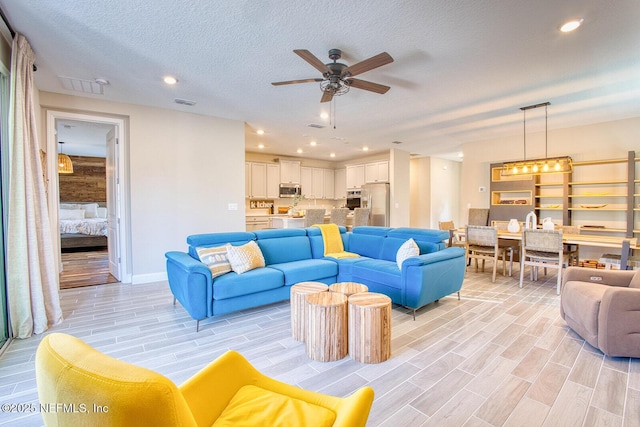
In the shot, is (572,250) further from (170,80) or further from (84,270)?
(84,270)

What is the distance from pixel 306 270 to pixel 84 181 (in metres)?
8.88

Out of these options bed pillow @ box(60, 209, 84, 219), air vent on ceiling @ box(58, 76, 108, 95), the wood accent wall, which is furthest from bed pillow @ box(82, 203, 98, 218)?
air vent on ceiling @ box(58, 76, 108, 95)

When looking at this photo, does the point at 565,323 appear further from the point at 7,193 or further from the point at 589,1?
the point at 7,193

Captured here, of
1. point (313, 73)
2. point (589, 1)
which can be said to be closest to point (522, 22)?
point (589, 1)

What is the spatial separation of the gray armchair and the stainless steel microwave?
681cm

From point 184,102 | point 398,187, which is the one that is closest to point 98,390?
point 184,102

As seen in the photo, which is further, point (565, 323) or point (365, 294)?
point (565, 323)

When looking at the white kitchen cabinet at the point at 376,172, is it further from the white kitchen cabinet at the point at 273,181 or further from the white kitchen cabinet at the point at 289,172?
the white kitchen cabinet at the point at 273,181

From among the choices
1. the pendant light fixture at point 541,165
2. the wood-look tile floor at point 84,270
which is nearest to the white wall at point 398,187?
the pendant light fixture at point 541,165

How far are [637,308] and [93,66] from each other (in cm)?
570

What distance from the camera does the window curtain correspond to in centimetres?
271

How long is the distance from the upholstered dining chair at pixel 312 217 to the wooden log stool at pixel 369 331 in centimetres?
428

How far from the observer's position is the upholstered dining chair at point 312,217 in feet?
21.7

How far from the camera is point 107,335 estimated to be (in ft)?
9.29
